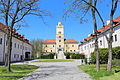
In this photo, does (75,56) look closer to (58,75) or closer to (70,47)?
(70,47)

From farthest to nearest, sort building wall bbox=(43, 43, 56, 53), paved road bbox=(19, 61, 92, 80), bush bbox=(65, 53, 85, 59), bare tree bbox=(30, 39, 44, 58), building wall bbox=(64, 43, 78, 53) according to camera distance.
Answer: building wall bbox=(64, 43, 78, 53) → building wall bbox=(43, 43, 56, 53) → bare tree bbox=(30, 39, 44, 58) → bush bbox=(65, 53, 85, 59) → paved road bbox=(19, 61, 92, 80)

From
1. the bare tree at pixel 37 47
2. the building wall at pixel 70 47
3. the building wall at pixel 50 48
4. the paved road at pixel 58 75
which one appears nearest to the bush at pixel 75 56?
the bare tree at pixel 37 47

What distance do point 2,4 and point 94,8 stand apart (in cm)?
833

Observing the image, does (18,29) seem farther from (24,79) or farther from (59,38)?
(59,38)

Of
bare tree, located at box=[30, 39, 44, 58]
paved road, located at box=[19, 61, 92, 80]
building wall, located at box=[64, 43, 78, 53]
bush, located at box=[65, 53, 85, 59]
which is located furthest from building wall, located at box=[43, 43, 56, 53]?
paved road, located at box=[19, 61, 92, 80]

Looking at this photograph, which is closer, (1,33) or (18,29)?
(18,29)

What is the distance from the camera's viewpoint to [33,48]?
65.8m

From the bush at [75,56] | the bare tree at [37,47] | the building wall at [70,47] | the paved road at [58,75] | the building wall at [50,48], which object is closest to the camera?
the paved road at [58,75]

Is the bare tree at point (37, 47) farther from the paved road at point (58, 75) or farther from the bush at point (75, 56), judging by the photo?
the paved road at point (58, 75)

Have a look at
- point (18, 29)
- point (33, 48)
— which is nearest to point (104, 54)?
point (18, 29)

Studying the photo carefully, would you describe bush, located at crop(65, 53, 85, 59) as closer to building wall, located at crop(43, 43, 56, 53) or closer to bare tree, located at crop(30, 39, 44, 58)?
bare tree, located at crop(30, 39, 44, 58)

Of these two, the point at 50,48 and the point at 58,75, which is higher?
the point at 50,48

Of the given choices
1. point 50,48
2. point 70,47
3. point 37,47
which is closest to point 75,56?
point 37,47

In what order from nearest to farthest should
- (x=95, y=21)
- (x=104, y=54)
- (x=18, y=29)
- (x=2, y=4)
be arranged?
(x=95, y=21), (x=2, y=4), (x=18, y=29), (x=104, y=54)
